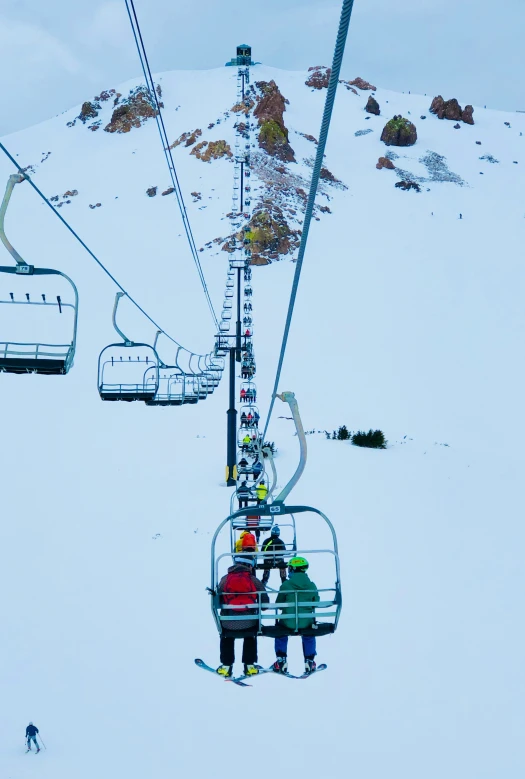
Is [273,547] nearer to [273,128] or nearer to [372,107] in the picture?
[273,128]

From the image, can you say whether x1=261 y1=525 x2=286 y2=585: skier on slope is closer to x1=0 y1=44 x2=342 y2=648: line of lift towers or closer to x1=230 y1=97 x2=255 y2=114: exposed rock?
x1=0 y1=44 x2=342 y2=648: line of lift towers

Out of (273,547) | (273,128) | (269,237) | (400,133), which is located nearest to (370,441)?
(273,547)

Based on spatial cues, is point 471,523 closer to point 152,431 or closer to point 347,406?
point 152,431

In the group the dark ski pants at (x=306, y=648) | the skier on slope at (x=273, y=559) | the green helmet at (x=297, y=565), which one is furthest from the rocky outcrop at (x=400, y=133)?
the green helmet at (x=297, y=565)

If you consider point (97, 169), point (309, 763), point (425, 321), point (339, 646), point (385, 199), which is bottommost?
point (309, 763)

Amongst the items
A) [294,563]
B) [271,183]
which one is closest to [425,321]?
[271,183]

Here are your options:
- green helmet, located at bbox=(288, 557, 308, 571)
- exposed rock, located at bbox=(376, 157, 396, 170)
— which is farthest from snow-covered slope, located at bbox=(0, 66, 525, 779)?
exposed rock, located at bbox=(376, 157, 396, 170)

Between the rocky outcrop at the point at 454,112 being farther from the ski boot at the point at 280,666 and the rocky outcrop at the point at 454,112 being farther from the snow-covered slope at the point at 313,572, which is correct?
the ski boot at the point at 280,666
